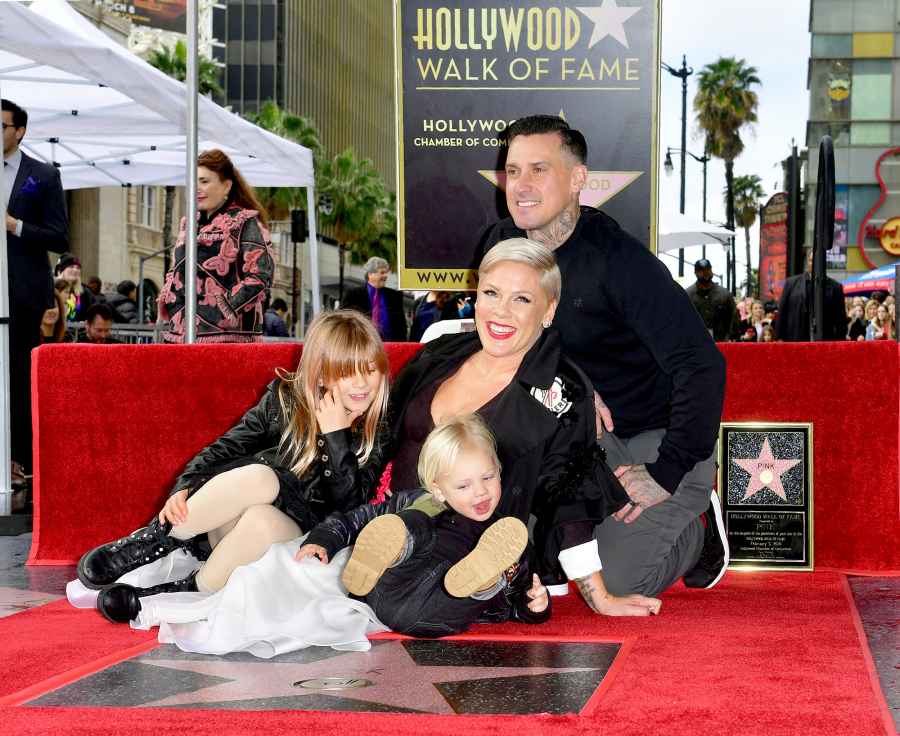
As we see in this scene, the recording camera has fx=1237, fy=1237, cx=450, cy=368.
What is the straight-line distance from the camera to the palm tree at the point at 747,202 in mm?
84062

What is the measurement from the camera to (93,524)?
576cm

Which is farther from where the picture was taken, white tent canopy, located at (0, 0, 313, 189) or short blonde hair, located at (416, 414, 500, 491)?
white tent canopy, located at (0, 0, 313, 189)

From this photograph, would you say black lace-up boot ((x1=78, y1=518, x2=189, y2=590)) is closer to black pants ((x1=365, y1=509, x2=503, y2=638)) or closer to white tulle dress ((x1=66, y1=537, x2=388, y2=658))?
white tulle dress ((x1=66, y1=537, x2=388, y2=658))

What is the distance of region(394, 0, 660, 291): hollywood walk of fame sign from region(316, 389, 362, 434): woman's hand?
1.84 meters

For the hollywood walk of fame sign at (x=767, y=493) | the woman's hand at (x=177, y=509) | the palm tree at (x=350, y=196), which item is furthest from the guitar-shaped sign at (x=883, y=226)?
the woman's hand at (x=177, y=509)

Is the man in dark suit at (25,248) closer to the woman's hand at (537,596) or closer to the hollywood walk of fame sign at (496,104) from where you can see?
the hollywood walk of fame sign at (496,104)

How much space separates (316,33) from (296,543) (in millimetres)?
77520

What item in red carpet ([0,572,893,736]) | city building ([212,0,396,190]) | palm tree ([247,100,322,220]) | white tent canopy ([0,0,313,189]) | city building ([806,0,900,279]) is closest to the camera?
red carpet ([0,572,893,736])

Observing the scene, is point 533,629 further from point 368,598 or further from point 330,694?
point 330,694

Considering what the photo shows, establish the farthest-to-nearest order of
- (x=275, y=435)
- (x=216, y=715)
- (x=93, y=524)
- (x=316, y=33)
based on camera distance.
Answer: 1. (x=316, y=33)
2. (x=93, y=524)
3. (x=275, y=435)
4. (x=216, y=715)

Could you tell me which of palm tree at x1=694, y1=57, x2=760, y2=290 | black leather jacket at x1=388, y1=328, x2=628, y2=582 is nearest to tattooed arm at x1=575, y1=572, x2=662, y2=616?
black leather jacket at x1=388, y1=328, x2=628, y2=582

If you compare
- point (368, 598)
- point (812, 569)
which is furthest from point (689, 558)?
point (368, 598)

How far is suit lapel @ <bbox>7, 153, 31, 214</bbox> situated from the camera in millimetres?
7391

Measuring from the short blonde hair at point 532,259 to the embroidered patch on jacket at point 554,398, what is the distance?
0.98ft
